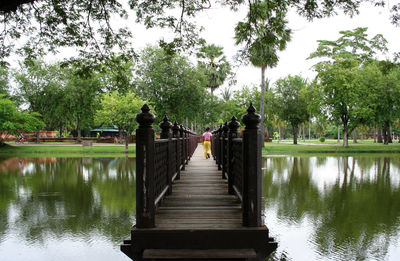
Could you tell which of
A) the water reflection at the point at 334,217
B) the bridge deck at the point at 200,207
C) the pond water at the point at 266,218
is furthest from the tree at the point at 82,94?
the bridge deck at the point at 200,207

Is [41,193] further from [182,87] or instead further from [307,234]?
[182,87]

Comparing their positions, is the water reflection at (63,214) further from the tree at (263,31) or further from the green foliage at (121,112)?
the green foliage at (121,112)

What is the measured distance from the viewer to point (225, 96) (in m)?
66.9

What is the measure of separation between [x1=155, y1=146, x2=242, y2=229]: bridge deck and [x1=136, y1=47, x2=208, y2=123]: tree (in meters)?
30.8

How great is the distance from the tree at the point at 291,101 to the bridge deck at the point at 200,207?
4411 centimetres

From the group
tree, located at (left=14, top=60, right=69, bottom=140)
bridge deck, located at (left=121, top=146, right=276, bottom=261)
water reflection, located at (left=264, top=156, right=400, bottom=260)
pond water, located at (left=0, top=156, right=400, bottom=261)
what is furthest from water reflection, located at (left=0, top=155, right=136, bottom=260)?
tree, located at (left=14, top=60, right=69, bottom=140)

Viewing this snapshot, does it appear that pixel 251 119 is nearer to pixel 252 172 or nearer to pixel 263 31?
pixel 252 172

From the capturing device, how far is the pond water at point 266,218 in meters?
6.47

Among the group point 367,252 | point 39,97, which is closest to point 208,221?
point 367,252

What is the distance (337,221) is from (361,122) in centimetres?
3355

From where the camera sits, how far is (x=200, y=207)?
4680 mm

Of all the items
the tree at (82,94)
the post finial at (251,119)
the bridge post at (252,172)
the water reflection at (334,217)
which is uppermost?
the tree at (82,94)

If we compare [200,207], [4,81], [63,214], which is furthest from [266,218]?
[4,81]

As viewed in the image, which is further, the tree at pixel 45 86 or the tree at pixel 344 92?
the tree at pixel 45 86
